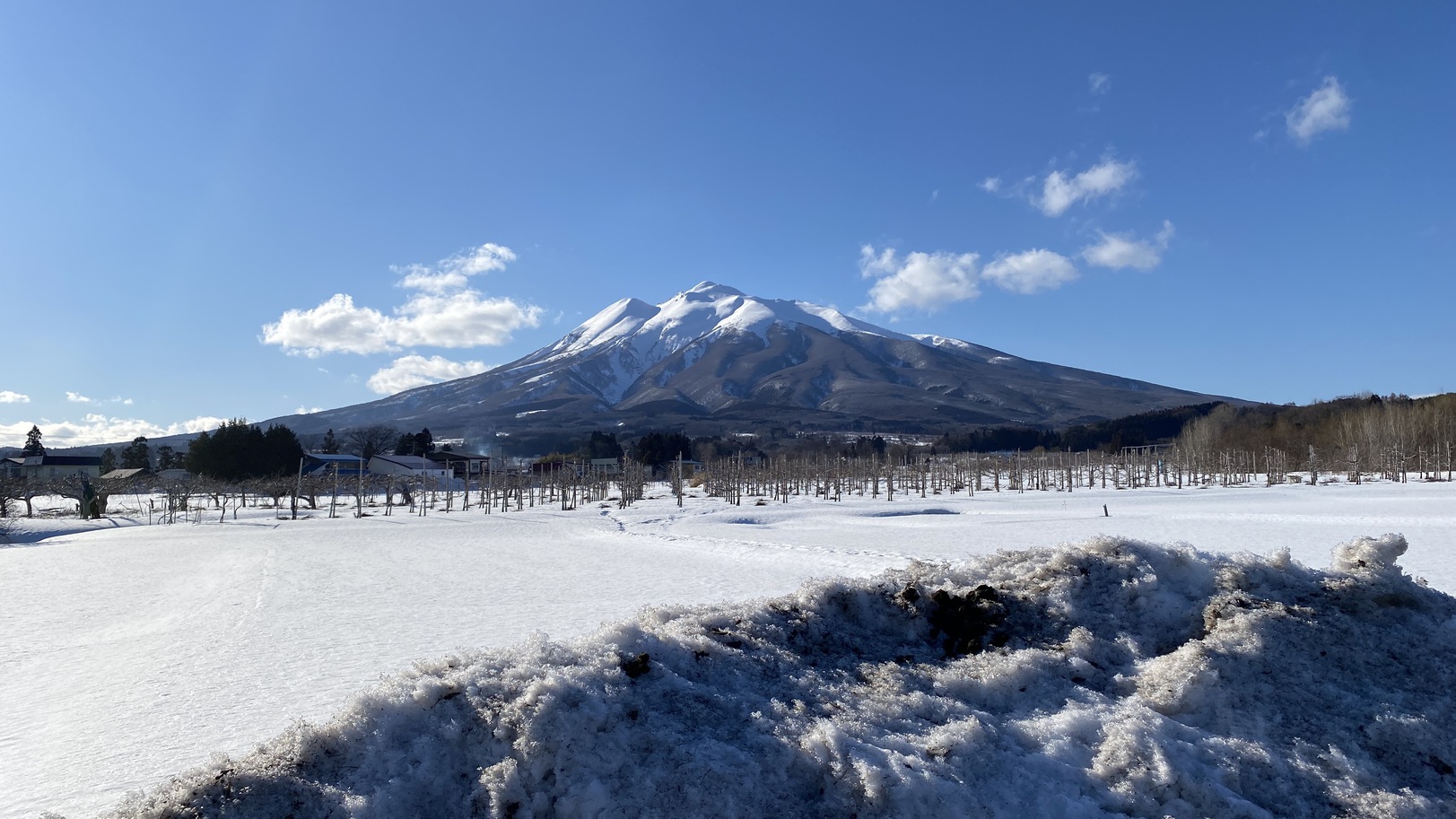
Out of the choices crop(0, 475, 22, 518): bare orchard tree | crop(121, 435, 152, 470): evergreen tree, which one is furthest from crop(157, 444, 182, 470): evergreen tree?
crop(0, 475, 22, 518): bare orchard tree

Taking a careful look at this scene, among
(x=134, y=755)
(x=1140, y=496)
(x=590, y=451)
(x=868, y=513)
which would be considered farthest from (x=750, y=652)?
(x=590, y=451)

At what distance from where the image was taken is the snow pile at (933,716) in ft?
9.81

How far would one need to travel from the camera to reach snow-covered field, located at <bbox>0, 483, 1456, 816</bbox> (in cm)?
322

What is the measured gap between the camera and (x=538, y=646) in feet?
12.5

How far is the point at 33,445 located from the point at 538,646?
12740cm

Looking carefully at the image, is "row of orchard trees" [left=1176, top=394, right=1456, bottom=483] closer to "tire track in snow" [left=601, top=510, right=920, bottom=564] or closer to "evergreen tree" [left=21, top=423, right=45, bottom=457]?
"tire track in snow" [left=601, top=510, right=920, bottom=564]

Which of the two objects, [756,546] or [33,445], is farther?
[33,445]

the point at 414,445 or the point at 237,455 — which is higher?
the point at 414,445

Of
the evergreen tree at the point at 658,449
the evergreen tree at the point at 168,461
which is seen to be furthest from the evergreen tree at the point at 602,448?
the evergreen tree at the point at 168,461

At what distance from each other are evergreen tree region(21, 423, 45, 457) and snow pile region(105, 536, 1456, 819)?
121 m

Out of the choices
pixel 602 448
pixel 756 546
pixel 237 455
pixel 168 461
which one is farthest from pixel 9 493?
pixel 602 448

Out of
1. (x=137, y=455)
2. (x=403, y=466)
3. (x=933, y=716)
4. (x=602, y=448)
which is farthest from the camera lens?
(x=602, y=448)

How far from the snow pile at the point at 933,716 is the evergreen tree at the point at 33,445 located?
121 m

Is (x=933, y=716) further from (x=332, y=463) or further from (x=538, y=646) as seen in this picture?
(x=332, y=463)
